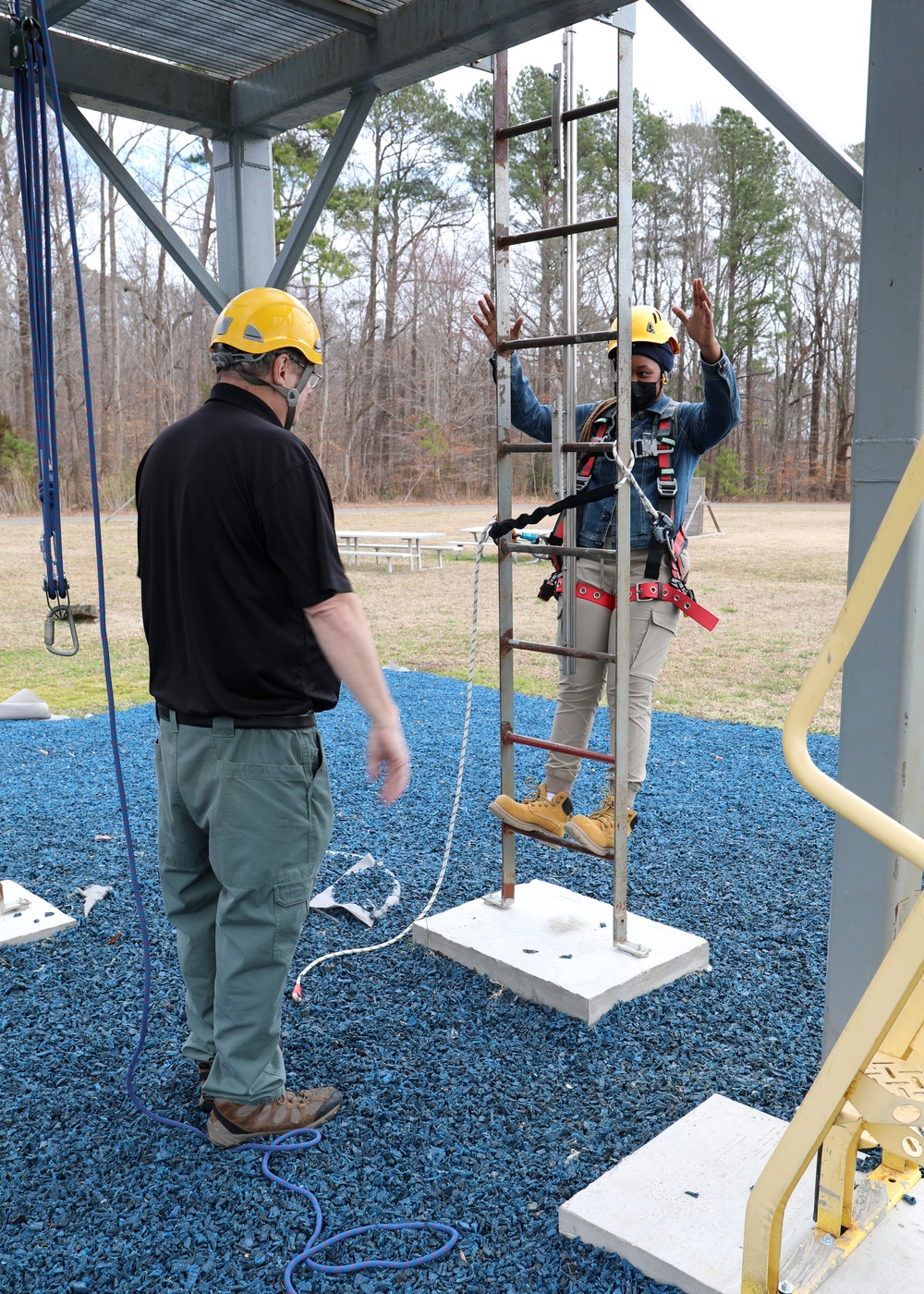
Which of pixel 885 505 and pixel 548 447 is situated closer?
pixel 885 505

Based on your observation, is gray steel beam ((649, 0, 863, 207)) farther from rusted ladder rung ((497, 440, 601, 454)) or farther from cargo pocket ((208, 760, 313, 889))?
cargo pocket ((208, 760, 313, 889))

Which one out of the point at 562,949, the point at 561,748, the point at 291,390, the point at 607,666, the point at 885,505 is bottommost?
the point at 562,949

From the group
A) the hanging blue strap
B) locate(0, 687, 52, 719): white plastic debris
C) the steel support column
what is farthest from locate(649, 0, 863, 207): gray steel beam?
locate(0, 687, 52, 719): white plastic debris

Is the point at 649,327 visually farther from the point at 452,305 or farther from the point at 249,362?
the point at 452,305

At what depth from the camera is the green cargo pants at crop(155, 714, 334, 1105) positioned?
250 cm

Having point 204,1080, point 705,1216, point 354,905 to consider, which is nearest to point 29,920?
point 354,905

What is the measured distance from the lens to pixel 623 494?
327 cm

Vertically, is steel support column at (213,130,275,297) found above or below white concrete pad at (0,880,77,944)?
above

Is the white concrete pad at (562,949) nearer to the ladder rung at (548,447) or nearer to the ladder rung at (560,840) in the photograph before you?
the ladder rung at (560,840)

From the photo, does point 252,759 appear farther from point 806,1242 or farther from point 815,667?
point 806,1242

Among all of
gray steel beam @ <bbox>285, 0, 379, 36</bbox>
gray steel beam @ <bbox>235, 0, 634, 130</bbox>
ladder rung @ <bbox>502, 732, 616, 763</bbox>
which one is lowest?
ladder rung @ <bbox>502, 732, 616, 763</bbox>

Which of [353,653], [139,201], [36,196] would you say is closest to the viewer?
[353,653]

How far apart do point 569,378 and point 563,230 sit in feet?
1.45

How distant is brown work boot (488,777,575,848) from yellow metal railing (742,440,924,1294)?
6.10 ft
